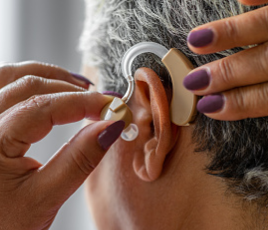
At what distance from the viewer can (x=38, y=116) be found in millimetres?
742

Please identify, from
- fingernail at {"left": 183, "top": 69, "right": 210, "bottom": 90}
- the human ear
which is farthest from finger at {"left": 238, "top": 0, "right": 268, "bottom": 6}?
the human ear

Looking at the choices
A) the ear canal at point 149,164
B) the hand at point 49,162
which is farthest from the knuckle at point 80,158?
the ear canal at point 149,164

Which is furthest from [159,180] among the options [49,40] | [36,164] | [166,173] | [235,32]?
[49,40]

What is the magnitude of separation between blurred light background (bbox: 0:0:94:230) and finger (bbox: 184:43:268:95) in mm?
1291

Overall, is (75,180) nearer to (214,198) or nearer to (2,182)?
(2,182)

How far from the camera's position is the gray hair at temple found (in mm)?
702

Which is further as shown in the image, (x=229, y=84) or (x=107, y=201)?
(x=107, y=201)

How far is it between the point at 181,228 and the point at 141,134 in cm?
22

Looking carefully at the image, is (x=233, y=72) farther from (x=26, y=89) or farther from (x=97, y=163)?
(x=26, y=89)

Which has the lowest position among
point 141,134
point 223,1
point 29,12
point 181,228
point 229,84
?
point 181,228

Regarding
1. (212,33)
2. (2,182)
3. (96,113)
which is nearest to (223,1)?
(212,33)

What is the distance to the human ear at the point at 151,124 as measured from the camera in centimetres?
77

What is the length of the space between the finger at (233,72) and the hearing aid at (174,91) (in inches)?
3.6

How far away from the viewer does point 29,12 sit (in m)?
1.89
